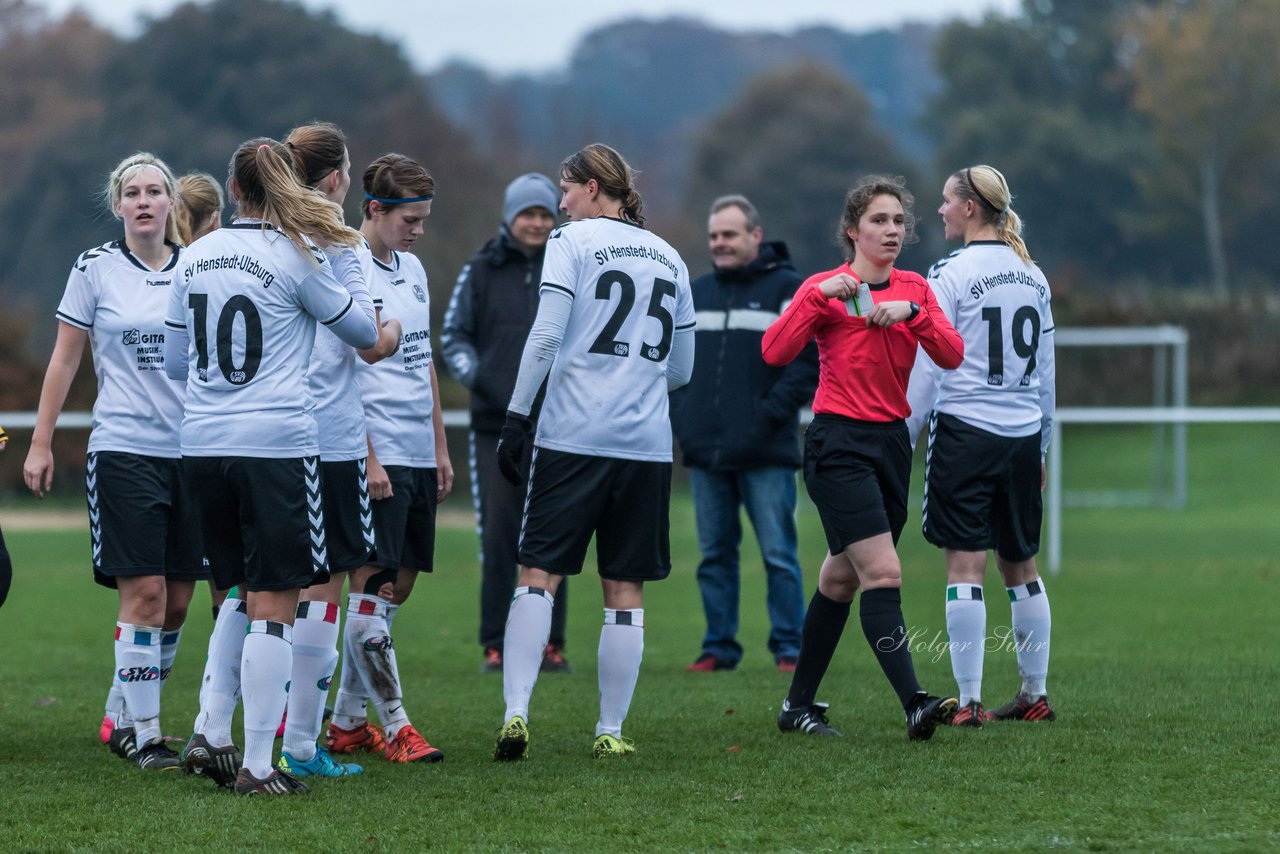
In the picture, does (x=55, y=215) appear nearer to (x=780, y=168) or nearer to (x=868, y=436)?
(x=780, y=168)

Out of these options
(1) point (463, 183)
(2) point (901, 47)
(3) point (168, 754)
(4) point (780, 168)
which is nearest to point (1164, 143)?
(4) point (780, 168)

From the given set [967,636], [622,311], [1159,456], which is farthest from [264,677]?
[1159,456]

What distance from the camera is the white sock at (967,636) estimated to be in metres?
6.20

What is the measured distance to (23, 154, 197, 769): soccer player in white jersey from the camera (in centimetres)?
582

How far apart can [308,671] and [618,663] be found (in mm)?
1052

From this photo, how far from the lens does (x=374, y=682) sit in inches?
231

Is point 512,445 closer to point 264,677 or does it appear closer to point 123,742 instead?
point 264,677

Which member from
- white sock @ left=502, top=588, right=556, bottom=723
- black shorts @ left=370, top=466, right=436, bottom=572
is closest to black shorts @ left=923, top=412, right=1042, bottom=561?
white sock @ left=502, top=588, right=556, bottom=723

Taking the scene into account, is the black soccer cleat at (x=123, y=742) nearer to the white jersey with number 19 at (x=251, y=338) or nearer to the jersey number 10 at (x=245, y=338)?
the white jersey with number 19 at (x=251, y=338)

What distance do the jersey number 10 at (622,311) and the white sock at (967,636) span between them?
1464 millimetres

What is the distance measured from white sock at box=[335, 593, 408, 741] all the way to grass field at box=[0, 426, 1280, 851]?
259 millimetres

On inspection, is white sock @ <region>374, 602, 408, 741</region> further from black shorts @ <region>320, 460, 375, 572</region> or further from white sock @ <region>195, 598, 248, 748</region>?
black shorts @ <region>320, 460, 375, 572</region>

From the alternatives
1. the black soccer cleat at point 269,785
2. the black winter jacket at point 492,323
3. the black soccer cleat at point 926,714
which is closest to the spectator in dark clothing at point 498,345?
the black winter jacket at point 492,323

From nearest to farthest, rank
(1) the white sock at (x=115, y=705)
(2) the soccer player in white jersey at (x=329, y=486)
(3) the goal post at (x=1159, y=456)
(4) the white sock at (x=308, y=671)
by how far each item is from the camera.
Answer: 1. (2) the soccer player in white jersey at (x=329, y=486)
2. (4) the white sock at (x=308, y=671)
3. (1) the white sock at (x=115, y=705)
4. (3) the goal post at (x=1159, y=456)
